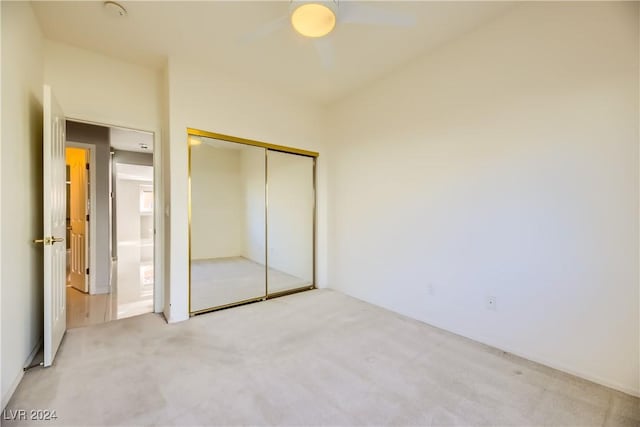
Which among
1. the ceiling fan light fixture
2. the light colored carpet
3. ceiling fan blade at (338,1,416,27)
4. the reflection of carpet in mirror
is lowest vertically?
the light colored carpet

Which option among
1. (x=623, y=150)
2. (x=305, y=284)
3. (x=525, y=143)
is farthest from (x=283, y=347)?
(x=623, y=150)

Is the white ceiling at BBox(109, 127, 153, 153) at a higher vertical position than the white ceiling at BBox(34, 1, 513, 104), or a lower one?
lower

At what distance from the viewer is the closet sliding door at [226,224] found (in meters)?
3.07

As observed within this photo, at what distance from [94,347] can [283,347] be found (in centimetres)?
155

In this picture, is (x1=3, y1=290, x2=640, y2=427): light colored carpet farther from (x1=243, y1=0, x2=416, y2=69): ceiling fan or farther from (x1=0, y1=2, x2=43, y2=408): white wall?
(x1=243, y1=0, x2=416, y2=69): ceiling fan

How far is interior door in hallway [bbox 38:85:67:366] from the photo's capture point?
1911 millimetres

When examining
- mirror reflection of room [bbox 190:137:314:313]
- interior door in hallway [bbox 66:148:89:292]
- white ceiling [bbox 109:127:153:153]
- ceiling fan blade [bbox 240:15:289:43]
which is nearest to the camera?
ceiling fan blade [bbox 240:15:289:43]

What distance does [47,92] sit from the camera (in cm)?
190

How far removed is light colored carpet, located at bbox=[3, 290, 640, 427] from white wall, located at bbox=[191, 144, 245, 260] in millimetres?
1023

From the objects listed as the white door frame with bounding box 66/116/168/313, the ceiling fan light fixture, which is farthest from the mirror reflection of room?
the ceiling fan light fixture

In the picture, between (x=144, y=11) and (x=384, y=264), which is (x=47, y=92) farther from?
(x=384, y=264)

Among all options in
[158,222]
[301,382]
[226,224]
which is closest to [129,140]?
[158,222]

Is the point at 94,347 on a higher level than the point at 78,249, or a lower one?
lower

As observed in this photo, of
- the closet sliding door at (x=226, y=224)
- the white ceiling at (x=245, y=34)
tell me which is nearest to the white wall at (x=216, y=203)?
the closet sliding door at (x=226, y=224)
